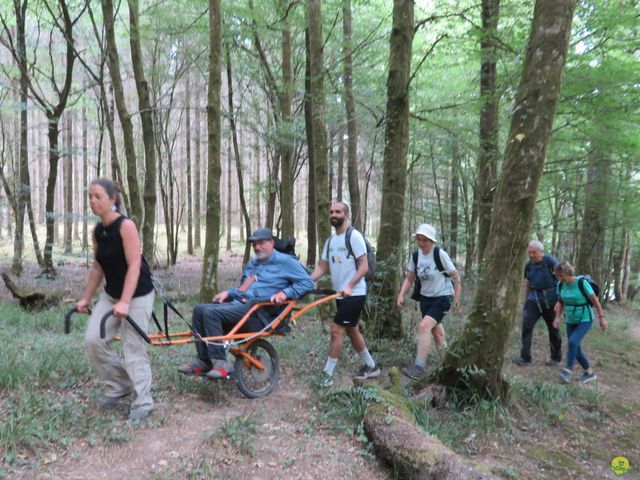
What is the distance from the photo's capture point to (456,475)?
11.5 ft

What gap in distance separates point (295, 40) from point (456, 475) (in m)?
16.4

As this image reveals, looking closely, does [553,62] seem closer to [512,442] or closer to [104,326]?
[512,442]

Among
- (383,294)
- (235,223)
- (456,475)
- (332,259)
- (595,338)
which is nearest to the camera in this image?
(456,475)

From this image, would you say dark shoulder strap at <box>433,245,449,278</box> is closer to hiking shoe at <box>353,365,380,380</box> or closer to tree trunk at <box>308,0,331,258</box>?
hiking shoe at <box>353,365,380,380</box>

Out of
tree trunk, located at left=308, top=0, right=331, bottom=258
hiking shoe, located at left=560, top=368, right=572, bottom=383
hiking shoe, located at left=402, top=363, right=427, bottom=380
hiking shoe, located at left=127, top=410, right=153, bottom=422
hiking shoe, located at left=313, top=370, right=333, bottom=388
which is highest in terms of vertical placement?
tree trunk, located at left=308, top=0, right=331, bottom=258

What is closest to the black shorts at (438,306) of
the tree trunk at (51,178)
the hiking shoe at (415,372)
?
the hiking shoe at (415,372)

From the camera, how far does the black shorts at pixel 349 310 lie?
5.40 metres

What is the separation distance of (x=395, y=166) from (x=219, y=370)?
4289mm

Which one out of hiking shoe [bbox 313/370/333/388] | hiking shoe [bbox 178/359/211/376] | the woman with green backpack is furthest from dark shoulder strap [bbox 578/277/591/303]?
hiking shoe [bbox 178/359/211/376]

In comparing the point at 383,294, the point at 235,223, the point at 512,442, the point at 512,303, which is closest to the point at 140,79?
the point at 383,294

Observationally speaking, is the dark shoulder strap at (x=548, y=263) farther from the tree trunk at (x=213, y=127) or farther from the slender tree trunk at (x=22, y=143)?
the slender tree trunk at (x=22, y=143)

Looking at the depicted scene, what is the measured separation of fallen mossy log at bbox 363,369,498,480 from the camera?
3.54 metres

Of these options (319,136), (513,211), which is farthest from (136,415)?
(319,136)

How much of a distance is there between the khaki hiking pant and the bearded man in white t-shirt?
6.42ft
